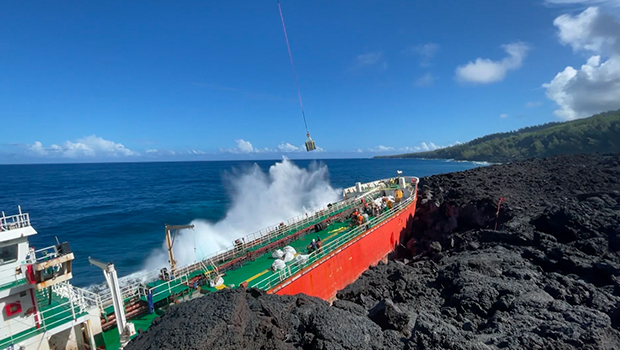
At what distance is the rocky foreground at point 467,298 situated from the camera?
752 cm

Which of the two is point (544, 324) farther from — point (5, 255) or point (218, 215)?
point (218, 215)

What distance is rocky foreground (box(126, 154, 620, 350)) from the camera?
752cm

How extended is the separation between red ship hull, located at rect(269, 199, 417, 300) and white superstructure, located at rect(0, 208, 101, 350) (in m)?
6.36

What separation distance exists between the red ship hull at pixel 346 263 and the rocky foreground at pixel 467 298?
0.80 meters

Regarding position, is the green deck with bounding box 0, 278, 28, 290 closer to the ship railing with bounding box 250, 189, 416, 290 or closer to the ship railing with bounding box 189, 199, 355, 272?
the ship railing with bounding box 189, 199, 355, 272

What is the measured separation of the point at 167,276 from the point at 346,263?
889 centimetres

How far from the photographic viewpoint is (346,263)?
54.9 ft

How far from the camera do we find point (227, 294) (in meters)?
8.45

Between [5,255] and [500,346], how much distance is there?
13.9 metres

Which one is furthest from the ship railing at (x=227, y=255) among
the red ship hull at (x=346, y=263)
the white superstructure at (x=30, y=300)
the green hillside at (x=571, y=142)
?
the green hillside at (x=571, y=142)

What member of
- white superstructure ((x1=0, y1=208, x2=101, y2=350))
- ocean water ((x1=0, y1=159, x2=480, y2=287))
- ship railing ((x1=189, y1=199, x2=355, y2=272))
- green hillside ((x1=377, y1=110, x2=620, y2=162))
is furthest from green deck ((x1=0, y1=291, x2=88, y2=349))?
green hillside ((x1=377, y1=110, x2=620, y2=162))

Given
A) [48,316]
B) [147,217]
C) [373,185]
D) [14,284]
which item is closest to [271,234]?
[48,316]

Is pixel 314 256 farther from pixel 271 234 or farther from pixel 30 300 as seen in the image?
pixel 30 300

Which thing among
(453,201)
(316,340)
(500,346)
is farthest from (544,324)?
(453,201)
